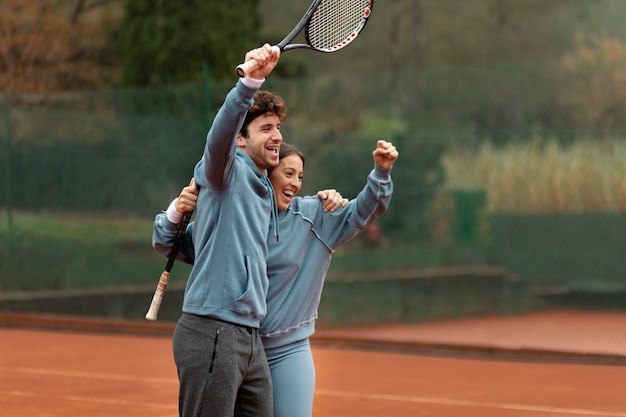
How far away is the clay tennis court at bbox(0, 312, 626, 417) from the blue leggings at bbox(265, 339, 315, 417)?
3.37 metres

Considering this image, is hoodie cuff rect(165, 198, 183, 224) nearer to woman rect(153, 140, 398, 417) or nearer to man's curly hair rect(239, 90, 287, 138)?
woman rect(153, 140, 398, 417)

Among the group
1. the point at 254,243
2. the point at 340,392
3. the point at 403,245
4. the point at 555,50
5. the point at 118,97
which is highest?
the point at 555,50

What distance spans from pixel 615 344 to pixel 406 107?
16.9 feet

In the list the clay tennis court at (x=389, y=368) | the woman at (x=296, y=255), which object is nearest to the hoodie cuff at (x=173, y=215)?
the woman at (x=296, y=255)

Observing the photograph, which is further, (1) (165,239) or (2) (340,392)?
(2) (340,392)

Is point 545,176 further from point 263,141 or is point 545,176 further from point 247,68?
point 247,68

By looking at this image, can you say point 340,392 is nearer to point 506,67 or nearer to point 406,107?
point 506,67

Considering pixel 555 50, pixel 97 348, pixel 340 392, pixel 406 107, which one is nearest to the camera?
pixel 340 392

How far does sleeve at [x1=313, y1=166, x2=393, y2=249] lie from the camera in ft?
14.8

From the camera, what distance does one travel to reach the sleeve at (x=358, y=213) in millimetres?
4520

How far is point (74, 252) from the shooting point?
43.7 feet

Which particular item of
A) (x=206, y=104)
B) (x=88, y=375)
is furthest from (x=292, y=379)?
(x=206, y=104)

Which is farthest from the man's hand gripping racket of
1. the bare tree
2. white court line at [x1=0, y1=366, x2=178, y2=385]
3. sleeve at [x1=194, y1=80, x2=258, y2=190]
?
the bare tree

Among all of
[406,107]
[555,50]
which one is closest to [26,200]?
[406,107]
